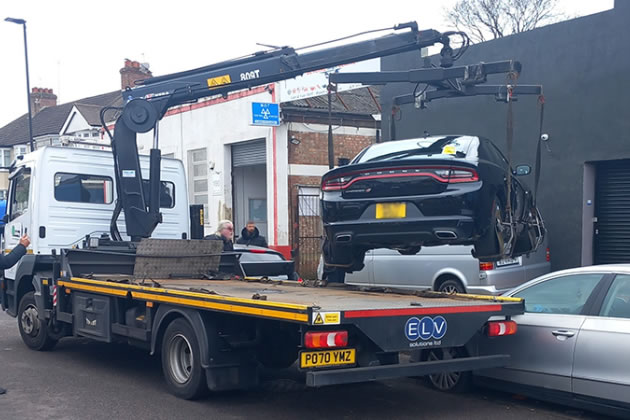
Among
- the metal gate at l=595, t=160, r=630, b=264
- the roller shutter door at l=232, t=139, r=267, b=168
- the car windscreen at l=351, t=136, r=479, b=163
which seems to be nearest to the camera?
the car windscreen at l=351, t=136, r=479, b=163

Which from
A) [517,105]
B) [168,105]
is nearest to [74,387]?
[168,105]

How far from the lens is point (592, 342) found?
20.3 ft

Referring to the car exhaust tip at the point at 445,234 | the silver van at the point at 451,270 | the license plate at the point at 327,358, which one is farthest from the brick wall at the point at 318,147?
the license plate at the point at 327,358

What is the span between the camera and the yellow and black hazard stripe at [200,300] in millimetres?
5656

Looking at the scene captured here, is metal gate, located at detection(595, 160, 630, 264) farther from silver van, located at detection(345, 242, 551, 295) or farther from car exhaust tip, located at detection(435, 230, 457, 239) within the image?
car exhaust tip, located at detection(435, 230, 457, 239)

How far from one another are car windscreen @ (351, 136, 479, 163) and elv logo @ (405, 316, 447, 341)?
6.14ft

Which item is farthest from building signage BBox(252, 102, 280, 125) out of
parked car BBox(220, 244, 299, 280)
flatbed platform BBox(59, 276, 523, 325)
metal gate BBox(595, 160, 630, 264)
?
flatbed platform BBox(59, 276, 523, 325)

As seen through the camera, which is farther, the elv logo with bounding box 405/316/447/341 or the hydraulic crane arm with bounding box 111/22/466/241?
the hydraulic crane arm with bounding box 111/22/466/241

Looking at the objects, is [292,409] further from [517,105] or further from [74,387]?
[517,105]

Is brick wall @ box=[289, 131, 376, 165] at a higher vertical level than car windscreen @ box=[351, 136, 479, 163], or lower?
higher

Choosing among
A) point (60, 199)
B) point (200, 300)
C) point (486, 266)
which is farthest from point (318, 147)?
point (200, 300)

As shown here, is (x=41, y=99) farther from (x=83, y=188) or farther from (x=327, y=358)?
(x=327, y=358)

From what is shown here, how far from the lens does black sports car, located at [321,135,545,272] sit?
693 cm

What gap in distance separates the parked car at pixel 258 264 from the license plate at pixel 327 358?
171 inches
